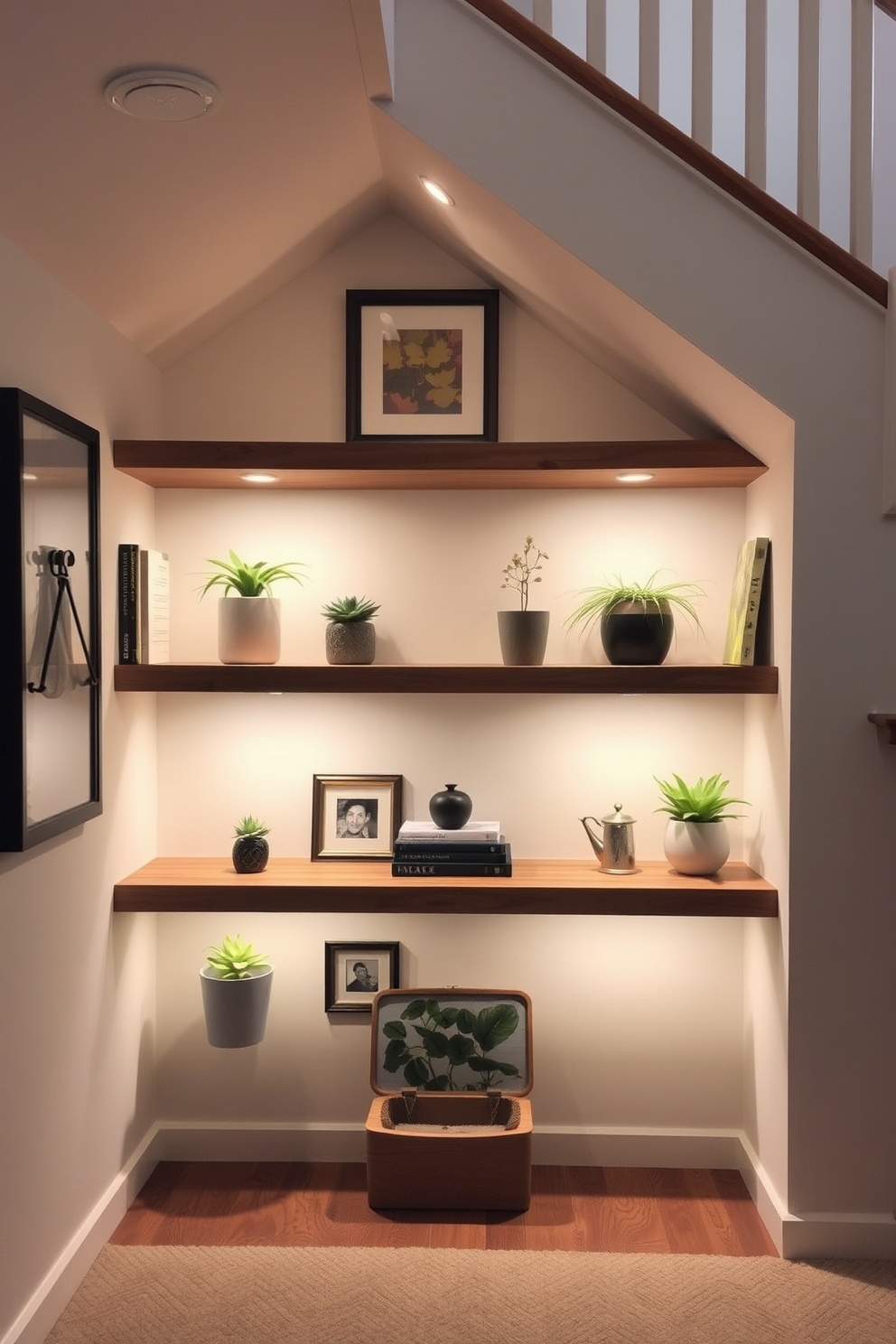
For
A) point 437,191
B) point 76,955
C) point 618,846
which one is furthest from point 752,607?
point 76,955

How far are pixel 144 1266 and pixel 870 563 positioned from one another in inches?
83.8

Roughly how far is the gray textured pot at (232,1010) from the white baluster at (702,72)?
6.91 ft

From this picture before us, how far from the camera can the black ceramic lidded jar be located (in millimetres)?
2678

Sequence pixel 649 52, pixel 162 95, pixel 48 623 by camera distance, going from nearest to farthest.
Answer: pixel 162 95, pixel 48 623, pixel 649 52

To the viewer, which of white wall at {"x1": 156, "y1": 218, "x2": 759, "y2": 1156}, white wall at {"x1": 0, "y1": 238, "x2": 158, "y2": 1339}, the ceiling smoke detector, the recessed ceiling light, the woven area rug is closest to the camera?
the ceiling smoke detector

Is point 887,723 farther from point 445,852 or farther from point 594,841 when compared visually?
point 445,852

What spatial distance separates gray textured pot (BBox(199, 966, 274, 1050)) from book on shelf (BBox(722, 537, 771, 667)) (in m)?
1.39

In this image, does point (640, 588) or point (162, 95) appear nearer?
point (162, 95)

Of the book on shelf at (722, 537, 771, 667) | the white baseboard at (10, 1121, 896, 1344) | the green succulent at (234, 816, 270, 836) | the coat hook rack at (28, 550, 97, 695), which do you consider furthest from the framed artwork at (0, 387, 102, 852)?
the book on shelf at (722, 537, 771, 667)

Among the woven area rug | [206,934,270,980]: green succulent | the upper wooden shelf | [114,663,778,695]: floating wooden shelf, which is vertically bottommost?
the woven area rug

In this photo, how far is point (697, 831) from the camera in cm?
262

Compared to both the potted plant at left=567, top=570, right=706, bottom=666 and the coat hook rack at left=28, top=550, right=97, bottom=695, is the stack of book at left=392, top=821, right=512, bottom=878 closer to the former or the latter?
the potted plant at left=567, top=570, right=706, bottom=666

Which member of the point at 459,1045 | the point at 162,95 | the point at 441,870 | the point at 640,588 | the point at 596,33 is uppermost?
the point at 596,33

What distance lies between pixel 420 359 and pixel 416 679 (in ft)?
2.78
